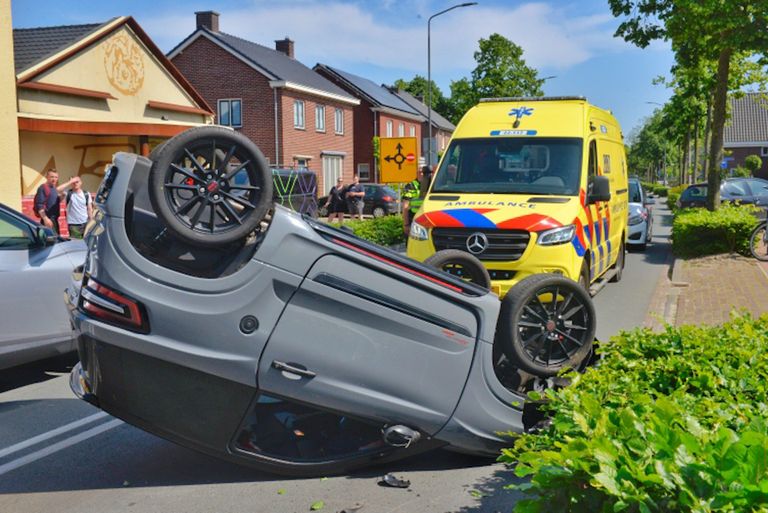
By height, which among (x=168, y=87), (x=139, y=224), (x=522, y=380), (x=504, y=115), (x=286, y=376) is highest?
(x=168, y=87)

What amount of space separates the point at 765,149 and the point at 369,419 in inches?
3306

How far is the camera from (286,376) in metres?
3.85

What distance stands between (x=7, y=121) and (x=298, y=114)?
25906 millimetres

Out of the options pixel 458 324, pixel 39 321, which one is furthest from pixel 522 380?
pixel 39 321

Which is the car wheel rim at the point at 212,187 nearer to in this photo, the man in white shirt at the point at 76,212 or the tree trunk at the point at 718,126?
the man in white shirt at the point at 76,212

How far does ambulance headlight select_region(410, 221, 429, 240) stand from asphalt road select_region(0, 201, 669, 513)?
3.91m

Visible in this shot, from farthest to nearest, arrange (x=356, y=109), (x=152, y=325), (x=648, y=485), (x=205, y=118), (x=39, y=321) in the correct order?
(x=356, y=109) → (x=205, y=118) → (x=39, y=321) → (x=152, y=325) → (x=648, y=485)

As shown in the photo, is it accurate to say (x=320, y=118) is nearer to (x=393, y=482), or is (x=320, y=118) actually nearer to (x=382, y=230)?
(x=382, y=230)

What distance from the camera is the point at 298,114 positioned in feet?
142

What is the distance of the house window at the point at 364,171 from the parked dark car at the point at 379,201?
20.1 meters

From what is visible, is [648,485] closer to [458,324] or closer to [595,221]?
[458,324]

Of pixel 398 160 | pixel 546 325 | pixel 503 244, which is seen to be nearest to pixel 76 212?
pixel 503 244

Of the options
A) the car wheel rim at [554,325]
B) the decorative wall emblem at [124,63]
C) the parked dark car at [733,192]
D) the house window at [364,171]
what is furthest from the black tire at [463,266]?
the house window at [364,171]

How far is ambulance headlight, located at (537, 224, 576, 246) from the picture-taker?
8039 millimetres
